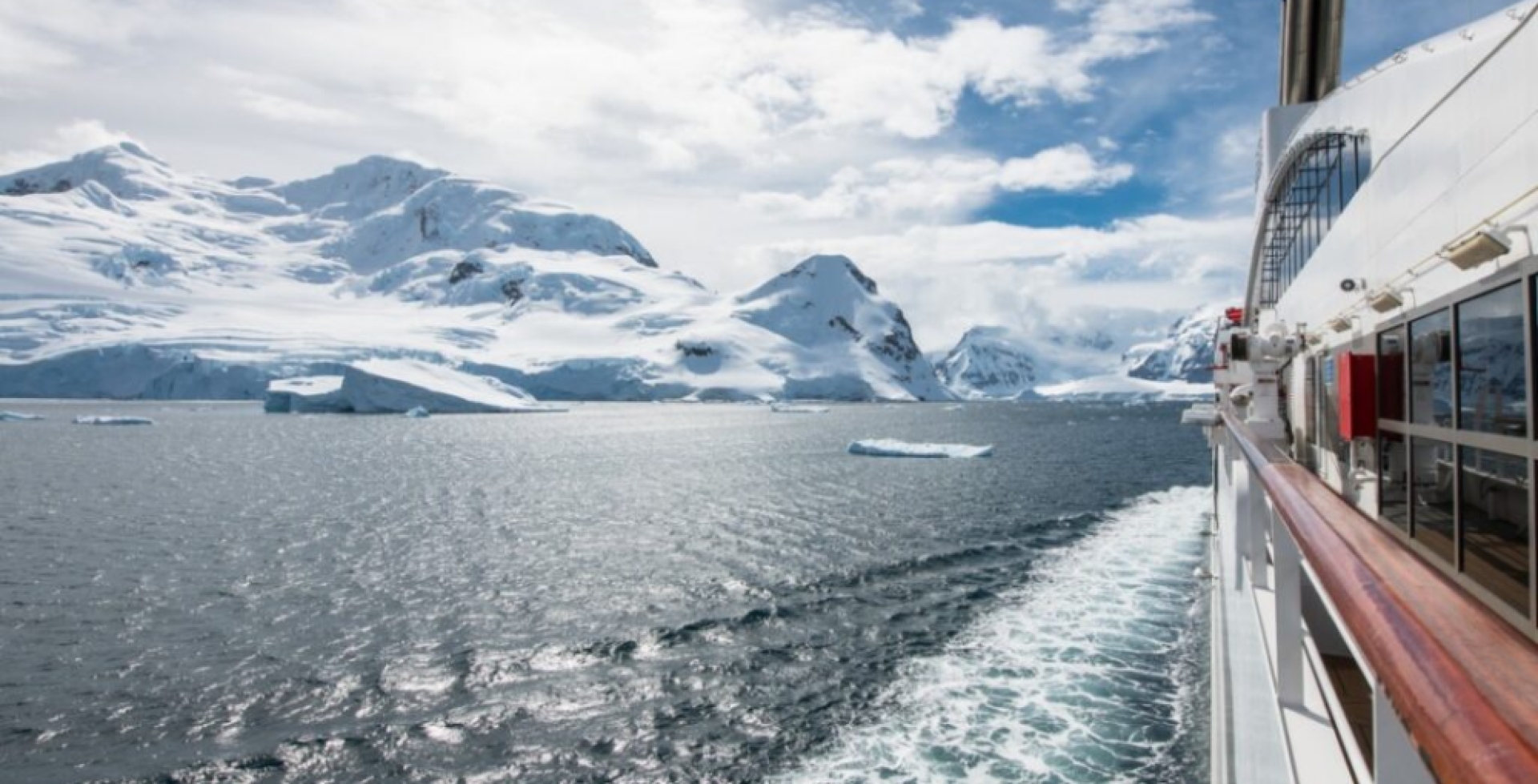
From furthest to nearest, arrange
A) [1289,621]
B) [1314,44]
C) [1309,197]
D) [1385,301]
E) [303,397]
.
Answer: [303,397], [1314,44], [1309,197], [1289,621], [1385,301]

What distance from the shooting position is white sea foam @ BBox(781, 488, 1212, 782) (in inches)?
460

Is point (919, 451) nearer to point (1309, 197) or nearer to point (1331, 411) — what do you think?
point (1309, 197)

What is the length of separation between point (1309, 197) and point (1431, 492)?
39.4 ft

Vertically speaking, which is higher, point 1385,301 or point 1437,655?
point 1385,301

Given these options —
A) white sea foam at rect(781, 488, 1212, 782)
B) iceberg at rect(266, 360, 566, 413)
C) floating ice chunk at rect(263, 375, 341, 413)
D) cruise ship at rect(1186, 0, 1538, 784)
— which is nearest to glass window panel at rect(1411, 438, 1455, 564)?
cruise ship at rect(1186, 0, 1538, 784)

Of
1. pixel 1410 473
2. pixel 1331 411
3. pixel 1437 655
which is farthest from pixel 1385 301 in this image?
pixel 1437 655

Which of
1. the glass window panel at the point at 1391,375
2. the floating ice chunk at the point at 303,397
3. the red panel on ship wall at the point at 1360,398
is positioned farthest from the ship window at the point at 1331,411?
the floating ice chunk at the point at 303,397

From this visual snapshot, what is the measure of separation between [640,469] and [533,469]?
266 inches

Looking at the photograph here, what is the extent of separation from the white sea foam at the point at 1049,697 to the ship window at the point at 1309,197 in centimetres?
825

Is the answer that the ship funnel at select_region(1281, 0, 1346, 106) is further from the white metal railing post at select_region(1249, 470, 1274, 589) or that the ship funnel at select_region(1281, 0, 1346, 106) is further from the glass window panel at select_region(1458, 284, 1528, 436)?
the glass window panel at select_region(1458, 284, 1528, 436)

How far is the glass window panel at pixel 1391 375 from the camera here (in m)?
6.80

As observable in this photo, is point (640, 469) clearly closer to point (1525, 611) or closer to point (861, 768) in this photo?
point (861, 768)

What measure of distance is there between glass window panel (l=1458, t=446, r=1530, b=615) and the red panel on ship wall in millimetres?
2169

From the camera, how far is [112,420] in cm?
8825
